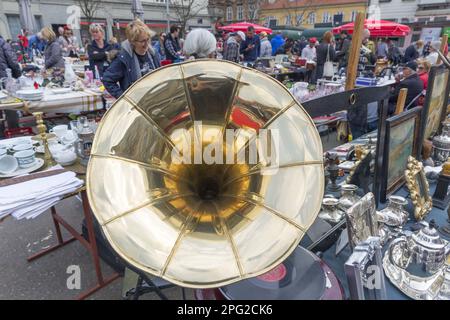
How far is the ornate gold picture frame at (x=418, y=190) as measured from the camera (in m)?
1.46

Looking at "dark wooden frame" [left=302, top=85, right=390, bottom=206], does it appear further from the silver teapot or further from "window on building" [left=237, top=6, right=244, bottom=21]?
"window on building" [left=237, top=6, right=244, bottom=21]

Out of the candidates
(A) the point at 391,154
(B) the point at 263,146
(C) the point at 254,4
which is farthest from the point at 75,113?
(C) the point at 254,4

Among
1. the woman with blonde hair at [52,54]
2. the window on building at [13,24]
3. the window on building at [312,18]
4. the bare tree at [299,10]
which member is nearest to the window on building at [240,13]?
the bare tree at [299,10]

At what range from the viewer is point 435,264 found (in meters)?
1.06

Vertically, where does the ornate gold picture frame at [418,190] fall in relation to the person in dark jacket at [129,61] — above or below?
below

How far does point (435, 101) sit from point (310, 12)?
109 ft

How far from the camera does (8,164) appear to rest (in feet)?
5.67

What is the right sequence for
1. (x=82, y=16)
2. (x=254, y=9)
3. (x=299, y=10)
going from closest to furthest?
(x=82, y=16) < (x=254, y=9) < (x=299, y=10)

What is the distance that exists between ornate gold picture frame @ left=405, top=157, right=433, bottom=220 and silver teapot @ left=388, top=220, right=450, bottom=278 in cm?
38

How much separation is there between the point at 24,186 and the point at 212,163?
98 centimetres

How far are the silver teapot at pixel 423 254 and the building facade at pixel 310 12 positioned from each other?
30.0m

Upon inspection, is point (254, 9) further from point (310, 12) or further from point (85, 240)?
point (85, 240)

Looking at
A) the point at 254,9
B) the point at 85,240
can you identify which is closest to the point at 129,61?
the point at 85,240

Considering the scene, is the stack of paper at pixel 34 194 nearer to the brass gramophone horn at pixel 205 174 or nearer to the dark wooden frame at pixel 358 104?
the brass gramophone horn at pixel 205 174
